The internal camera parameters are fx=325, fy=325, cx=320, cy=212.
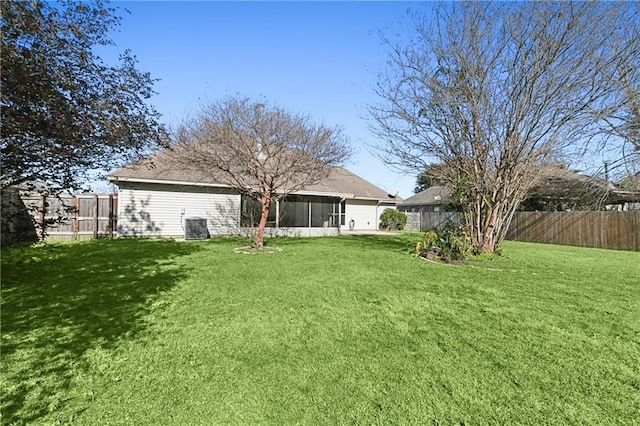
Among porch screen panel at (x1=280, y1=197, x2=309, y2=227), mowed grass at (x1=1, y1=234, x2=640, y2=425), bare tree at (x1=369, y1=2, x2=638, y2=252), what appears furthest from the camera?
porch screen panel at (x1=280, y1=197, x2=309, y2=227)

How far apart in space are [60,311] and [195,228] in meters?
8.93

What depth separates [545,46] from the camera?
7770 millimetres

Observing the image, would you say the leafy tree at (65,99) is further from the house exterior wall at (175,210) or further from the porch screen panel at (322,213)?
the porch screen panel at (322,213)

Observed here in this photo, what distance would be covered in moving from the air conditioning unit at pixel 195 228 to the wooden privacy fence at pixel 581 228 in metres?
9.83

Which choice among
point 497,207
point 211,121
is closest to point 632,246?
point 497,207

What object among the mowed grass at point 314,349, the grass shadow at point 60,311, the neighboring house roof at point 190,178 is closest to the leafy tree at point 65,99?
the neighboring house roof at point 190,178

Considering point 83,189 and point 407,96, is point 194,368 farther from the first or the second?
point 407,96

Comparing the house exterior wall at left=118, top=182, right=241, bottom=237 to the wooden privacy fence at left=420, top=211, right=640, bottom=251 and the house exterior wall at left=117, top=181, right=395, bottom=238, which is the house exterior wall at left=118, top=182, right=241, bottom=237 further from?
the wooden privacy fence at left=420, top=211, right=640, bottom=251

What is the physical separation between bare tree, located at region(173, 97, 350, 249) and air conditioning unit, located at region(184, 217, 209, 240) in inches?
114

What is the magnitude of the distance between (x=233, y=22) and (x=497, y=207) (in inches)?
349

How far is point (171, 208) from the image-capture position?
13727mm

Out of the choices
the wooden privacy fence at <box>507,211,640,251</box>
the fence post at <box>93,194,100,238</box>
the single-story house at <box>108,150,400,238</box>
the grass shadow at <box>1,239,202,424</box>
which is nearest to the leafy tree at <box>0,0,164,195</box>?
the grass shadow at <box>1,239,202,424</box>

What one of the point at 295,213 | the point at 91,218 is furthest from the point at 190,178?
the point at 295,213

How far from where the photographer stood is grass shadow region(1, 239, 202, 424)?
262 cm
